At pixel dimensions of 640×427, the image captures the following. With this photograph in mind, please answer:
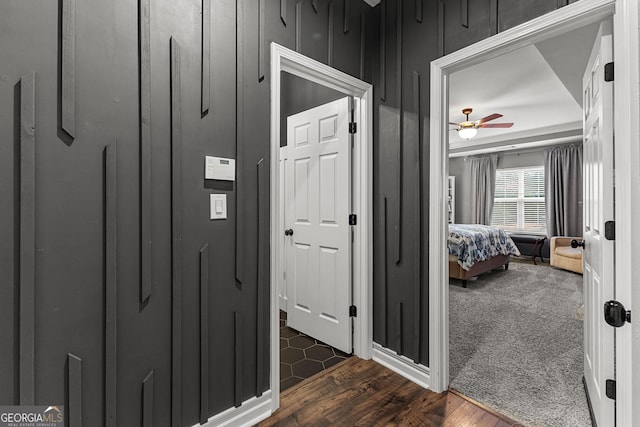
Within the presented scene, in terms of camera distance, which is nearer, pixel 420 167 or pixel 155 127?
pixel 155 127

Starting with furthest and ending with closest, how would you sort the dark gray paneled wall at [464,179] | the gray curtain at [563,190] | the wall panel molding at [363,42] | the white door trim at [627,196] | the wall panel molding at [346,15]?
1. the dark gray paneled wall at [464,179]
2. the gray curtain at [563,190]
3. the wall panel molding at [363,42]
4. the wall panel molding at [346,15]
5. the white door trim at [627,196]

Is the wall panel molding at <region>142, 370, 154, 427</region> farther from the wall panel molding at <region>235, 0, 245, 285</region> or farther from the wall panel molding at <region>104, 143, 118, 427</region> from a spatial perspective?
the wall panel molding at <region>235, 0, 245, 285</region>

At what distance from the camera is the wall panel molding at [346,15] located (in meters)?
2.15

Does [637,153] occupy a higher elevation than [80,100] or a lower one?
lower

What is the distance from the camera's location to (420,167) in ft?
6.82

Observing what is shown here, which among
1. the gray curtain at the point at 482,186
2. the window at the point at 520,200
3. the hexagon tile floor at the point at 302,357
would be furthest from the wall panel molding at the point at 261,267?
the window at the point at 520,200

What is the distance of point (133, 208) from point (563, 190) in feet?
26.2

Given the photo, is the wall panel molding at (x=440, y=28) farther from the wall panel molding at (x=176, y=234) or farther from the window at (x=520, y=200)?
the window at (x=520, y=200)

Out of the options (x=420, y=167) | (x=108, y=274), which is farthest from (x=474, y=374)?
(x=108, y=274)

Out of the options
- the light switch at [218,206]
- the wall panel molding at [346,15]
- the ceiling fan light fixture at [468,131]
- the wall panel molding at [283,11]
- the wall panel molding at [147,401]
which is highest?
the wall panel molding at [346,15]

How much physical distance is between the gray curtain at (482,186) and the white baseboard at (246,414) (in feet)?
24.5

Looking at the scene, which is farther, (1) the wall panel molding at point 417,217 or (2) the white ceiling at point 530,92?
(2) the white ceiling at point 530,92

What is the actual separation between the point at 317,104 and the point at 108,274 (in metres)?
2.18

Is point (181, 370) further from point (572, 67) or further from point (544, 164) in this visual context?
point (544, 164)
